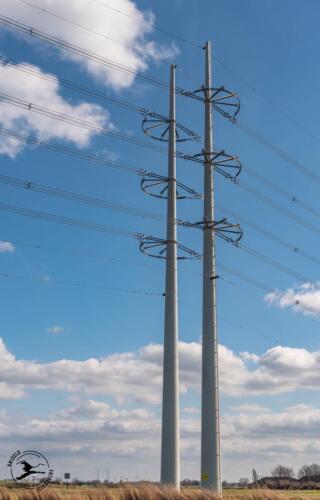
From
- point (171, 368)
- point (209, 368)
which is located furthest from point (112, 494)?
point (209, 368)

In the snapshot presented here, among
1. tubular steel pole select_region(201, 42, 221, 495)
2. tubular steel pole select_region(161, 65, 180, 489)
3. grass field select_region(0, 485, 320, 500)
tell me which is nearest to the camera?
grass field select_region(0, 485, 320, 500)

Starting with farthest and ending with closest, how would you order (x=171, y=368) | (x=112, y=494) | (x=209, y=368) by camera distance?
1. (x=171, y=368)
2. (x=209, y=368)
3. (x=112, y=494)

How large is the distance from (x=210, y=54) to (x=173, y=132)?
10405mm

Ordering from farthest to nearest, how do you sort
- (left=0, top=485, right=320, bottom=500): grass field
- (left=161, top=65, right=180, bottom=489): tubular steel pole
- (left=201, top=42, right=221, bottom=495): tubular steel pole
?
(left=161, top=65, right=180, bottom=489): tubular steel pole, (left=201, top=42, right=221, bottom=495): tubular steel pole, (left=0, top=485, right=320, bottom=500): grass field

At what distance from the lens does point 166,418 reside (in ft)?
182

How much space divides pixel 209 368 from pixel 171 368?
309 centimetres

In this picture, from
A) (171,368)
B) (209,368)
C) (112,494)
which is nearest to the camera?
(112,494)

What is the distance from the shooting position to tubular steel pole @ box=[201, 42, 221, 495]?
53.7 m

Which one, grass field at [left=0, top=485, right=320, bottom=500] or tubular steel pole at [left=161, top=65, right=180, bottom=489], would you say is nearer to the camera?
grass field at [left=0, top=485, right=320, bottom=500]

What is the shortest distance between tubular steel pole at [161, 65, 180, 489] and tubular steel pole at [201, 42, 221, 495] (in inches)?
85.6

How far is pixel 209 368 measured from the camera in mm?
56062

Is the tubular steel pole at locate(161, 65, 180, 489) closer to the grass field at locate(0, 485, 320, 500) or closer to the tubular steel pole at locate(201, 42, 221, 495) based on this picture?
the tubular steel pole at locate(201, 42, 221, 495)

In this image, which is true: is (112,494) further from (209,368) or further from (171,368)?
(209,368)

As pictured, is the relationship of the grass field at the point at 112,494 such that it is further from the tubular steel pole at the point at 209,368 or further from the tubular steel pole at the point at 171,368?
the tubular steel pole at the point at 171,368
